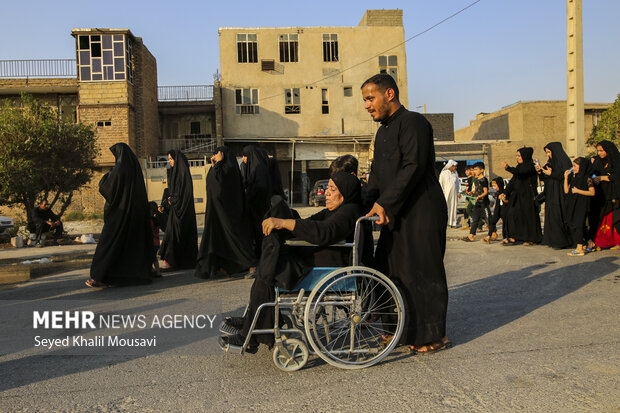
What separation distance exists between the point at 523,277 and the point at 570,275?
2.00ft

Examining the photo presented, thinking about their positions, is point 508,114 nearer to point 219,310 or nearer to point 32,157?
point 32,157

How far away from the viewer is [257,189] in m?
7.71

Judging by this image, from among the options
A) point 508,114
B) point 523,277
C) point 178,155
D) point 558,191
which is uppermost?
point 508,114

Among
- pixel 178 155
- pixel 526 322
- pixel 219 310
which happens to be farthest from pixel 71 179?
pixel 526 322

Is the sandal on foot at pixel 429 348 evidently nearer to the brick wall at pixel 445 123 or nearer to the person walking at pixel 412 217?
the person walking at pixel 412 217

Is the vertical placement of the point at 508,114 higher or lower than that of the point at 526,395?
higher

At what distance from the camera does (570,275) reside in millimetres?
6742

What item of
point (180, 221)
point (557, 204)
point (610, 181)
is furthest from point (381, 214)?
point (557, 204)

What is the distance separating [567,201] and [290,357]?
7.46m

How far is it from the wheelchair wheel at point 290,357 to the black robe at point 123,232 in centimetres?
394

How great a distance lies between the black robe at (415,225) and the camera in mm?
3680

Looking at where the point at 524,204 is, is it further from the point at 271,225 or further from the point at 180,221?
the point at 271,225

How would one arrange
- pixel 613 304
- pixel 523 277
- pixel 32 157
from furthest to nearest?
pixel 32 157 → pixel 523 277 → pixel 613 304

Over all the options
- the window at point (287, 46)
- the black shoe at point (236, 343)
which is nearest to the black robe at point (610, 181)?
the black shoe at point (236, 343)
